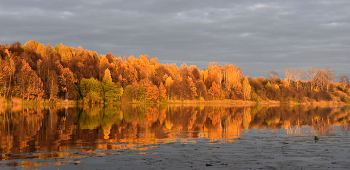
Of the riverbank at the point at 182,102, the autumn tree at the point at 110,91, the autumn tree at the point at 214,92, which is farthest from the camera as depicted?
the autumn tree at the point at 214,92

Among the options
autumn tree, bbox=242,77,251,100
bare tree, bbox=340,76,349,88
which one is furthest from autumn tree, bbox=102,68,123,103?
bare tree, bbox=340,76,349,88

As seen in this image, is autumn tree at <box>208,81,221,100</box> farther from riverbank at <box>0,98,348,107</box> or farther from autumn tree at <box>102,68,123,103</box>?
autumn tree at <box>102,68,123,103</box>

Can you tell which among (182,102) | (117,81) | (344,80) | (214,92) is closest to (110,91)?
(117,81)

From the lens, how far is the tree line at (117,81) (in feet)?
325

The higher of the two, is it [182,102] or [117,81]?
[117,81]

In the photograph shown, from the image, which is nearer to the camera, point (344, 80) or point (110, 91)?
point (110, 91)

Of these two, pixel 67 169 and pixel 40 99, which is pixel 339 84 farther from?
pixel 67 169

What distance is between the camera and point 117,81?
139m

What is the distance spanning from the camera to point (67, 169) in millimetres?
13383

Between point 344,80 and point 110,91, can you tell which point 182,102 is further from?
point 344,80

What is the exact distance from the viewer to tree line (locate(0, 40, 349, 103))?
99050mm

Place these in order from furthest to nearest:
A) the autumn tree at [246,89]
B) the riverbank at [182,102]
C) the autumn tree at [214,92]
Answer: the autumn tree at [246,89], the autumn tree at [214,92], the riverbank at [182,102]

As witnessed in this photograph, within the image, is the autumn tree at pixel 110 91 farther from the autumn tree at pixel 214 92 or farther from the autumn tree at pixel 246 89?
the autumn tree at pixel 246 89

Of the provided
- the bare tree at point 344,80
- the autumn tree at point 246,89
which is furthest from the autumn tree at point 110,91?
the bare tree at point 344,80
